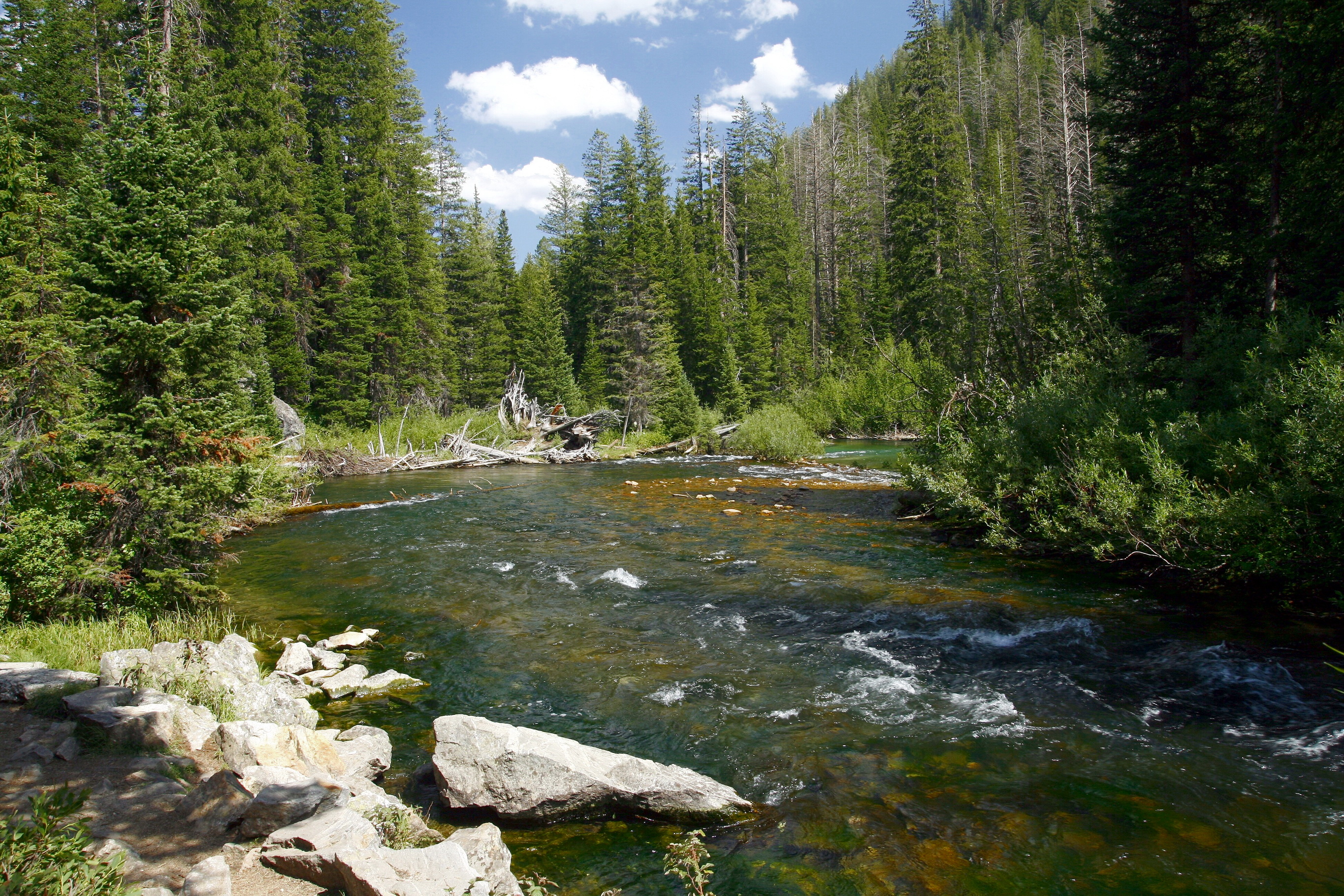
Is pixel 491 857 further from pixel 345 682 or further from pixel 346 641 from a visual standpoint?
pixel 346 641

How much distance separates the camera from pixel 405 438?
31688mm

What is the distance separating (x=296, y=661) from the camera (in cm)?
767

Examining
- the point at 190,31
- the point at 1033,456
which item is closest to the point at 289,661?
the point at 1033,456

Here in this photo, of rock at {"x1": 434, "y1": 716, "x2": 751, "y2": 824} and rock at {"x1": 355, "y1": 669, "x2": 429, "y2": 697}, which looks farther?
rock at {"x1": 355, "y1": 669, "x2": 429, "y2": 697}

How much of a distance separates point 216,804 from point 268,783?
0.33 meters

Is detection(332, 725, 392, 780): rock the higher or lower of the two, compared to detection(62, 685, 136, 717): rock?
lower

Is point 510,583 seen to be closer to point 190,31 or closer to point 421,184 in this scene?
point 190,31

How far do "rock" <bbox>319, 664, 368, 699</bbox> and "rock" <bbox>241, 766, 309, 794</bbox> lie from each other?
8.07 feet

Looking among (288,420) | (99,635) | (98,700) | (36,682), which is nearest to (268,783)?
(98,700)

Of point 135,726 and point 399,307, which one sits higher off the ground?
point 399,307

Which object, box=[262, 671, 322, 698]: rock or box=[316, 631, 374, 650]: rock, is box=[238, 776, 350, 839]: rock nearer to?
box=[262, 671, 322, 698]: rock

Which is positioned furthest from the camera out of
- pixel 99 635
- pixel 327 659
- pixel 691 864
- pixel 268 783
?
pixel 327 659

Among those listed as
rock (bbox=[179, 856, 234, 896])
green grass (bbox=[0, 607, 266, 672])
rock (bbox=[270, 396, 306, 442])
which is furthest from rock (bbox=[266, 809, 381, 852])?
rock (bbox=[270, 396, 306, 442])

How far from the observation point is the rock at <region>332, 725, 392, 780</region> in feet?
17.5
